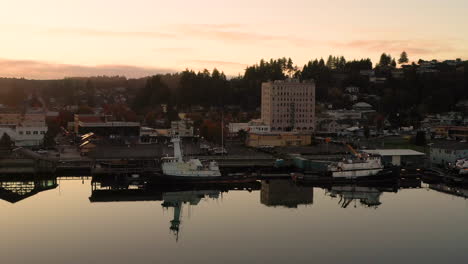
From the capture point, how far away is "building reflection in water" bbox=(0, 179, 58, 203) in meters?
20.3

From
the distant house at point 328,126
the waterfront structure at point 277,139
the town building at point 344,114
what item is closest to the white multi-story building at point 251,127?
the waterfront structure at point 277,139

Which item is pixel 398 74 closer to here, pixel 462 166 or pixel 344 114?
pixel 344 114

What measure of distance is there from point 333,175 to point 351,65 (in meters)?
46.7

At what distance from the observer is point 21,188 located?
22.5 m

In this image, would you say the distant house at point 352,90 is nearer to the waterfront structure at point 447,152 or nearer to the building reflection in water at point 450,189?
the waterfront structure at point 447,152

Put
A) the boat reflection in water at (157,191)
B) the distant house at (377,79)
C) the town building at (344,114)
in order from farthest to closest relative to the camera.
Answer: the distant house at (377,79), the town building at (344,114), the boat reflection in water at (157,191)

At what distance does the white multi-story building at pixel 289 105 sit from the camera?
→ 42.8 metres

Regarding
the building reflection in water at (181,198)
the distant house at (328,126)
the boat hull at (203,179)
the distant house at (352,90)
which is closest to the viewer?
the building reflection in water at (181,198)

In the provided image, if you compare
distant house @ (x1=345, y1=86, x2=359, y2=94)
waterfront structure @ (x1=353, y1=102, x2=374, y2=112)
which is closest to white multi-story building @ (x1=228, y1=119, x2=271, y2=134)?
waterfront structure @ (x1=353, y1=102, x2=374, y2=112)

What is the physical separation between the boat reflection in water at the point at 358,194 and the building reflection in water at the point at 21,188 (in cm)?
1053

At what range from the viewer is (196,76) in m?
52.9

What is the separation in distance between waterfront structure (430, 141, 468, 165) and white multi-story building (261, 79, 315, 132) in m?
15.5

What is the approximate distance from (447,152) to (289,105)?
1766cm

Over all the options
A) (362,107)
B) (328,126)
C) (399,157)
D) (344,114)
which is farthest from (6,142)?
(362,107)
